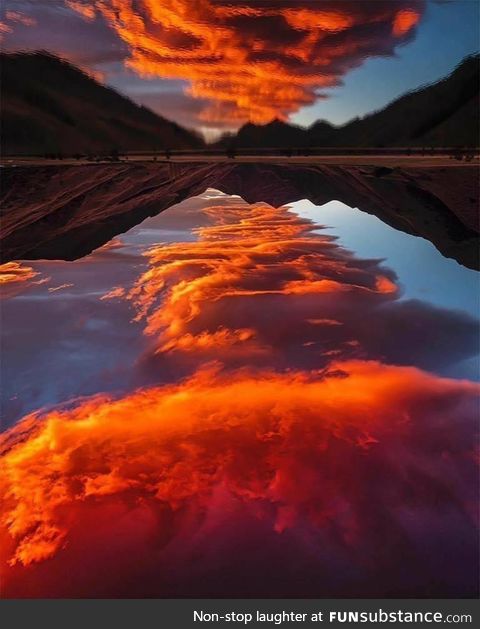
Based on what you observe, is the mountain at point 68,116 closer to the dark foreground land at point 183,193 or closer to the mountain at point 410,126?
the dark foreground land at point 183,193

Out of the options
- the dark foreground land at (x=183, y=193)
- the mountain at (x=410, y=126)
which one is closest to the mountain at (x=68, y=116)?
the dark foreground land at (x=183, y=193)

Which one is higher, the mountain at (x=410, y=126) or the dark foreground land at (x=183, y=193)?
the mountain at (x=410, y=126)

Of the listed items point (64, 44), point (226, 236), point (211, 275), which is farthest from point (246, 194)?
point (64, 44)

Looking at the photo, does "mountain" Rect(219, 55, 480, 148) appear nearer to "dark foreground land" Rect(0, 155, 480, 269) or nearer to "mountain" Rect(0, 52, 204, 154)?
"dark foreground land" Rect(0, 155, 480, 269)

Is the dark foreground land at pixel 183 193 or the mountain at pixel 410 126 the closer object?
the mountain at pixel 410 126

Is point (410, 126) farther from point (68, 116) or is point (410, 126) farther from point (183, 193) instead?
point (183, 193)

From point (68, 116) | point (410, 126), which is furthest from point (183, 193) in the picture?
point (410, 126)
